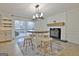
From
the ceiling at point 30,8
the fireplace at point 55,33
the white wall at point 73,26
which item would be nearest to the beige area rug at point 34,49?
the fireplace at point 55,33

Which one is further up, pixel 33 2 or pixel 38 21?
pixel 33 2

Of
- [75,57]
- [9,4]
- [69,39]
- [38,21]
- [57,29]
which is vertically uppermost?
[9,4]

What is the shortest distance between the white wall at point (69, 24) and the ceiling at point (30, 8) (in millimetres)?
95

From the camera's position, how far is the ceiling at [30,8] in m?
1.93

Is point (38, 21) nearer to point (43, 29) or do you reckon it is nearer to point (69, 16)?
point (43, 29)

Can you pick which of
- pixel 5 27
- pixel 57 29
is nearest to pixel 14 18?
pixel 5 27

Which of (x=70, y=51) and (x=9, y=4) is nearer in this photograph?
(x=9, y=4)

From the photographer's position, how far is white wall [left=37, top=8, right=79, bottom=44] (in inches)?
81.7

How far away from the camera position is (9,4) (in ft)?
6.28

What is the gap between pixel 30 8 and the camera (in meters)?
2.02

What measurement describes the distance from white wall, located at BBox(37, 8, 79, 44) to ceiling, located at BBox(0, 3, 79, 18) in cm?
9

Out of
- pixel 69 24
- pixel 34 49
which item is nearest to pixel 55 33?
pixel 69 24

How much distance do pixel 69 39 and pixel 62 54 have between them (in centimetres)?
33

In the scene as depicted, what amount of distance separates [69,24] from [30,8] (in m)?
0.79
